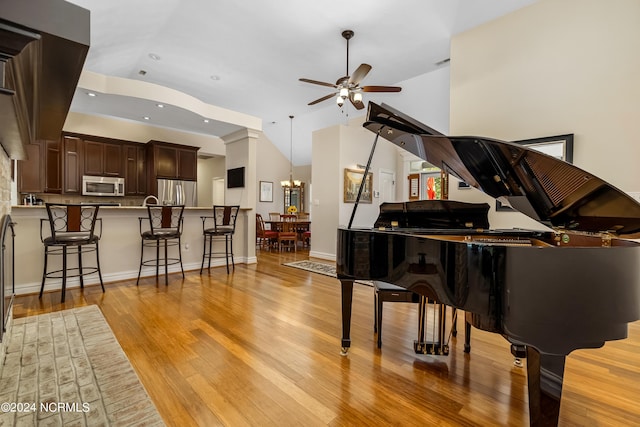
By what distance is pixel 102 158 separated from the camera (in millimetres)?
6309

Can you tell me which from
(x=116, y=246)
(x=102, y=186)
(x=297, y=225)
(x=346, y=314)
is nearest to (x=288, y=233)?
(x=297, y=225)

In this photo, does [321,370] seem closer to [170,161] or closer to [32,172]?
[170,161]

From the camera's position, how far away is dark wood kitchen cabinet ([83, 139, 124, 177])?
6125mm

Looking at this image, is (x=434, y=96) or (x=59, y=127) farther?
(x=434, y=96)

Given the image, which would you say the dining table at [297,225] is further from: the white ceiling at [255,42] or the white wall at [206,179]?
the white wall at [206,179]

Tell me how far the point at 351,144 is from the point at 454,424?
5.50 metres

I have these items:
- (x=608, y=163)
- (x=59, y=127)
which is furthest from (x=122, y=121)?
(x=608, y=163)

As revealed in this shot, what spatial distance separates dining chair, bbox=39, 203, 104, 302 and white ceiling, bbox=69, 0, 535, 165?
178 cm

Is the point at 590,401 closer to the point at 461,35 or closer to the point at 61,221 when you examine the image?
the point at 461,35

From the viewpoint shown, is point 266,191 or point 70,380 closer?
point 70,380

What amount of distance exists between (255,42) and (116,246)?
3.62 m

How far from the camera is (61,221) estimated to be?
11.8 ft

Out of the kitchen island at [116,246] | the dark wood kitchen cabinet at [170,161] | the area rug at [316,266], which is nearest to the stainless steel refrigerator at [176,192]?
the dark wood kitchen cabinet at [170,161]

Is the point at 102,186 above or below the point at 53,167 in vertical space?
below
